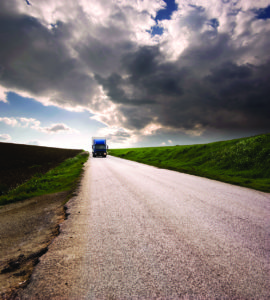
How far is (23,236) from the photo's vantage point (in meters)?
3.96

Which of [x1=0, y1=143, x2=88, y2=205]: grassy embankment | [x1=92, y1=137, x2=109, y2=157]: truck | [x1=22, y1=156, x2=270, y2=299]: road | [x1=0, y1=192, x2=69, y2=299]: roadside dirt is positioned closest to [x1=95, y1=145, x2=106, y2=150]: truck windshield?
[x1=92, y1=137, x2=109, y2=157]: truck

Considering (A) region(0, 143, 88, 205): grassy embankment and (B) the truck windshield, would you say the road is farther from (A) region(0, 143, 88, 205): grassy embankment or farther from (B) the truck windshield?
(B) the truck windshield

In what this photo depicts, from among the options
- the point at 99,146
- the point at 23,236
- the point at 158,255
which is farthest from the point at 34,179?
the point at 99,146

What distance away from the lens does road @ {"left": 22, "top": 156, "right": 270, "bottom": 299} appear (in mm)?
2137

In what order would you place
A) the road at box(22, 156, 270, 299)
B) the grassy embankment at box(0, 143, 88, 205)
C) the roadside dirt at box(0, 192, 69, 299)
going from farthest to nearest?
the grassy embankment at box(0, 143, 88, 205)
the roadside dirt at box(0, 192, 69, 299)
the road at box(22, 156, 270, 299)

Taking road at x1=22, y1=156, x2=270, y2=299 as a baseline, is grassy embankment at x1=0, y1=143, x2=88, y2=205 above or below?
below

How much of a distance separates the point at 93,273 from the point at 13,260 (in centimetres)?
170

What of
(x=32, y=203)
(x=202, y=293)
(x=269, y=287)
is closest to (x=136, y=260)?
(x=202, y=293)

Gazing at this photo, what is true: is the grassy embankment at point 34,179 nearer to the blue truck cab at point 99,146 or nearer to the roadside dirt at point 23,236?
the roadside dirt at point 23,236

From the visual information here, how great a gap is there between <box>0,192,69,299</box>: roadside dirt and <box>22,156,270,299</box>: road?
0.24 m

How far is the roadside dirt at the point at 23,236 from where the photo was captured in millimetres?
2465

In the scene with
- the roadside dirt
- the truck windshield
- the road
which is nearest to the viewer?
the road

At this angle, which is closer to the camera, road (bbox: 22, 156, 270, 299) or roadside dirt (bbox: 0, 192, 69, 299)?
road (bbox: 22, 156, 270, 299)

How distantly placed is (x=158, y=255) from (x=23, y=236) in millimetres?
3367
